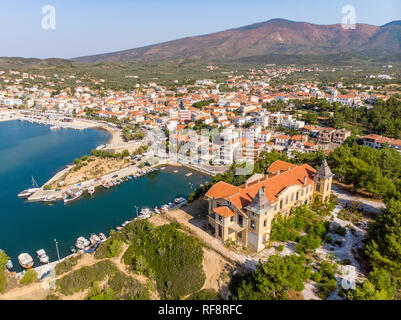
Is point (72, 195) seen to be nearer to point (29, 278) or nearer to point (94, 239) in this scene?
point (94, 239)

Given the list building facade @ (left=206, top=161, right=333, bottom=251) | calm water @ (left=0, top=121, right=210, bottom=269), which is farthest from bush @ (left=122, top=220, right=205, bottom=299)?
calm water @ (left=0, top=121, right=210, bottom=269)

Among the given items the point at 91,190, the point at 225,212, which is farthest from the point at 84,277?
the point at 91,190

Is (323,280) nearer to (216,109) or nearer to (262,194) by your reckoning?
(262,194)

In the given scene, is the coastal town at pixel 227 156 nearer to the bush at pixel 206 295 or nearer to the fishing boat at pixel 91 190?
the bush at pixel 206 295

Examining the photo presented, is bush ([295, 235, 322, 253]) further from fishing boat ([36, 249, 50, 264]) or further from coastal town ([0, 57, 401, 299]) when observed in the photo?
fishing boat ([36, 249, 50, 264])
